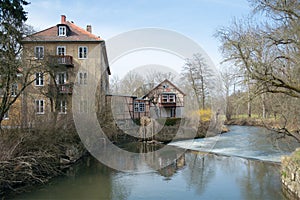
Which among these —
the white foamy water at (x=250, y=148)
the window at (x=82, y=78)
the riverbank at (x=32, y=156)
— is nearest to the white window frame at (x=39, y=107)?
the riverbank at (x=32, y=156)

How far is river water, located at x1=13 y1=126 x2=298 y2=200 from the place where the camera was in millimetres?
9477

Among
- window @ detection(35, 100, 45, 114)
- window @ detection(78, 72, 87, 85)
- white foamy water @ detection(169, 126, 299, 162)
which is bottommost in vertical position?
white foamy water @ detection(169, 126, 299, 162)

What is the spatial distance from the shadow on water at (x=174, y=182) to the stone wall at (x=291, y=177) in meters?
0.32

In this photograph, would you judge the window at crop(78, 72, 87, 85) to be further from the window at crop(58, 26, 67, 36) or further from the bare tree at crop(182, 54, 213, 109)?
the bare tree at crop(182, 54, 213, 109)

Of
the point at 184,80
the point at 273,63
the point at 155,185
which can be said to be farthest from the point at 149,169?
the point at 184,80

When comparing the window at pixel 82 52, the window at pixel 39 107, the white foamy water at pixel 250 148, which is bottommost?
the white foamy water at pixel 250 148

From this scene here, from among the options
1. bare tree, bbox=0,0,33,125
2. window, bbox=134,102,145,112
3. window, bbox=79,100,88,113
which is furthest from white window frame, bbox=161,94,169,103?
bare tree, bbox=0,0,33,125

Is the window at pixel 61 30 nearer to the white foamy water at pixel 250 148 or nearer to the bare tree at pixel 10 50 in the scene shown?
the bare tree at pixel 10 50

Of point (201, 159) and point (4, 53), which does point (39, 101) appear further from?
point (201, 159)

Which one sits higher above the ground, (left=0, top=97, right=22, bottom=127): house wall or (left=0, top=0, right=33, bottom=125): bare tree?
(left=0, top=0, right=33, bottom=125): bare tree

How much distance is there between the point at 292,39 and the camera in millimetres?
9109

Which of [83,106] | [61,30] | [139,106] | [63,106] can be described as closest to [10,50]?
[83,106]

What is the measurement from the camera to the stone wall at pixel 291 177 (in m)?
8.60

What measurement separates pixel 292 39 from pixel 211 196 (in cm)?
608
